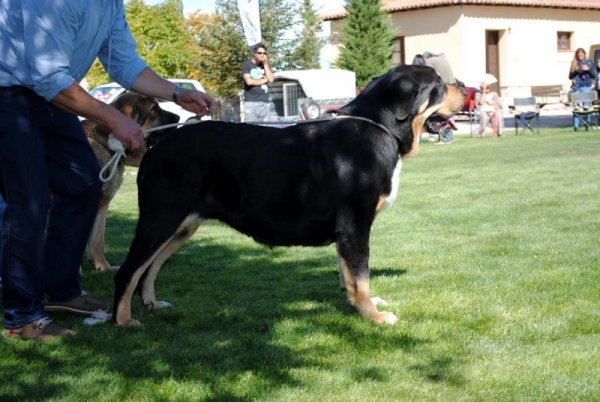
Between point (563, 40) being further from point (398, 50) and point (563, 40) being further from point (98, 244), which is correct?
point (98, 244)

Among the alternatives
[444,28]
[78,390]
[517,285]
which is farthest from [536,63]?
[78,390]

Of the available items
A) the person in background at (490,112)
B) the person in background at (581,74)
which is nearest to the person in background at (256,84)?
the person in background at (490,112)

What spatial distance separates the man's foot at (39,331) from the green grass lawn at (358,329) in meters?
0.07

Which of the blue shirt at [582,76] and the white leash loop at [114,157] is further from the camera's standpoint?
the blue shirt at [582,76]

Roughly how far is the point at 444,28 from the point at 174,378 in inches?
1530

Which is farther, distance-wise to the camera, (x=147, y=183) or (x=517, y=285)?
(x=517, y=285)

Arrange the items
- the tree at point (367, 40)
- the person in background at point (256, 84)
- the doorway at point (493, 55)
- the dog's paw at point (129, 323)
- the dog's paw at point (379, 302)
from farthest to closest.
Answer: the doorway at point (493, 55) → the tree at point (367, 40) → the person in background at point (256, 84) → the dog's paw at point (379, 302) → the dog's paw at point (129, 323)

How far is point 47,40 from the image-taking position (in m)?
4.25

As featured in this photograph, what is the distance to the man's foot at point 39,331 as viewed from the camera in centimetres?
474

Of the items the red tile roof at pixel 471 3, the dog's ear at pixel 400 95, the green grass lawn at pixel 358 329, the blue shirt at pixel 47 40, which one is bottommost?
the green grass lawn at pixel 358 329

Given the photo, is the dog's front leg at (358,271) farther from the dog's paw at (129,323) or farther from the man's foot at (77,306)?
the man's foot at (77,306)

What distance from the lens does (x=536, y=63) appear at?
4284 centimetres

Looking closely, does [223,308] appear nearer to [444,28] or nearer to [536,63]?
[444,28]

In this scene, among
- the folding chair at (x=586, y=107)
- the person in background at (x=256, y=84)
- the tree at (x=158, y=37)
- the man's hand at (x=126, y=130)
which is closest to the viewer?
the man's hand at (x=126, y=130)
